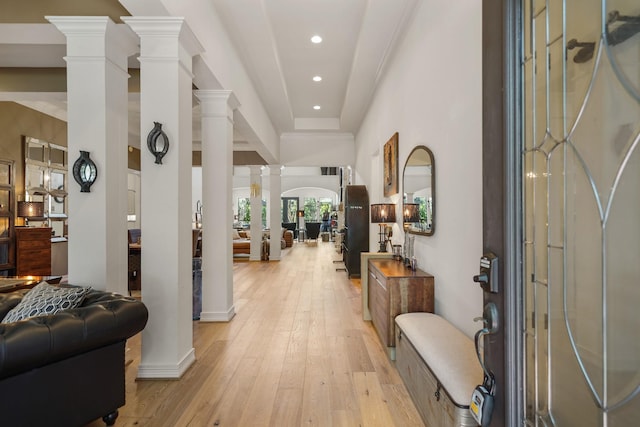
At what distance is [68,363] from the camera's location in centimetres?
179

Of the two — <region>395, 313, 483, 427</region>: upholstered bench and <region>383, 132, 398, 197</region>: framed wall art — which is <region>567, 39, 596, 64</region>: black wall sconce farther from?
<region>383, 132, 398, 197</region>: framed wall art

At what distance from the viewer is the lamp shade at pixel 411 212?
3469 millimetres

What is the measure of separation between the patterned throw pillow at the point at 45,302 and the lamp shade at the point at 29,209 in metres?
5.45

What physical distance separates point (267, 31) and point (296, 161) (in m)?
4.95

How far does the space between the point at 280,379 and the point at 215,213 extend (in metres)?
2.18

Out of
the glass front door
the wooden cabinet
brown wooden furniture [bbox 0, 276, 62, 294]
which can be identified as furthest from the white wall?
the wooden cabinet

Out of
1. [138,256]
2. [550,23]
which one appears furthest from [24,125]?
[550,23]

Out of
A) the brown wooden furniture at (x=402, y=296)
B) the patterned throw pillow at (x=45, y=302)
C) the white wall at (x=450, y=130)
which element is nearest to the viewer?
the patterned throw pillow at (x=45, y=302)

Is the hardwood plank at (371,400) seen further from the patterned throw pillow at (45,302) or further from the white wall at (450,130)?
the patterned throw pillow at (45,302)

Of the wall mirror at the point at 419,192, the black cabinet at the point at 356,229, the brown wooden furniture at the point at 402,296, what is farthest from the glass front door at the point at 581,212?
the black cabinet at the point at 356,229

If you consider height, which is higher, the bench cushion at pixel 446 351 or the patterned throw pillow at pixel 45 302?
the patterned throw pillow at pixel 45 302

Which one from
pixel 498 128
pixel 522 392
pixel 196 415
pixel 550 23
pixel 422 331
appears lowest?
pixel 196 415

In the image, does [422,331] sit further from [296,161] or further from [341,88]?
[296,161]

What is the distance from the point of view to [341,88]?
6191mm
